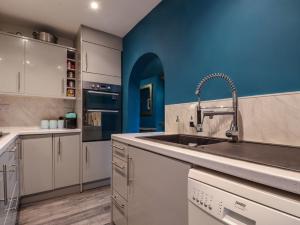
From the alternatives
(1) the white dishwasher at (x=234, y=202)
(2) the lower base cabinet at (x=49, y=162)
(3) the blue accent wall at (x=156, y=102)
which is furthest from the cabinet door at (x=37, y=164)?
(3) the blue accent wall at (x=156, y=102)

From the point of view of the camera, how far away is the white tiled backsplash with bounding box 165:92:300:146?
3.04ft

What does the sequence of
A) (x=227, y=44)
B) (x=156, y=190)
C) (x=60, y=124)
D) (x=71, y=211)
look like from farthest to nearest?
(x=60, y=124) → (x=71, y=211) → (x=227, y=44) → (x=156, y=190)

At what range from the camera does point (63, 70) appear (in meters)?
2.62

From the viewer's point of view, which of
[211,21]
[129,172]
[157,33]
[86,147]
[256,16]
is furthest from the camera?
[86,147]

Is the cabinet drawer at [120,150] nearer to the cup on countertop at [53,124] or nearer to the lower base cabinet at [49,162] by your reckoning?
the lower base cabinet at [49,162]

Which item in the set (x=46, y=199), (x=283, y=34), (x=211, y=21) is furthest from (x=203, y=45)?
(x=46, y=199)

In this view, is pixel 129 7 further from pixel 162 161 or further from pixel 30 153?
pixel 30 153

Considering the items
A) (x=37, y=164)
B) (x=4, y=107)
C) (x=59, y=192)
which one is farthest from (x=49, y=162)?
(x=4, y=107)

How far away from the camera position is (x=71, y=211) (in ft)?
6.30

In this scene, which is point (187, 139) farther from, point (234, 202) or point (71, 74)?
point (71, 74)

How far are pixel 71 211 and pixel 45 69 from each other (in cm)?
193

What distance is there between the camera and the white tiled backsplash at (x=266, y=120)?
93 centimetres

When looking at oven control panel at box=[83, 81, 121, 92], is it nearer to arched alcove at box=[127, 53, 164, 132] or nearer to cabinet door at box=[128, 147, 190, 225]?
arched alcove at box=[127, 53, 164, 132]

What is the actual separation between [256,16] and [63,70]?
2.52m
